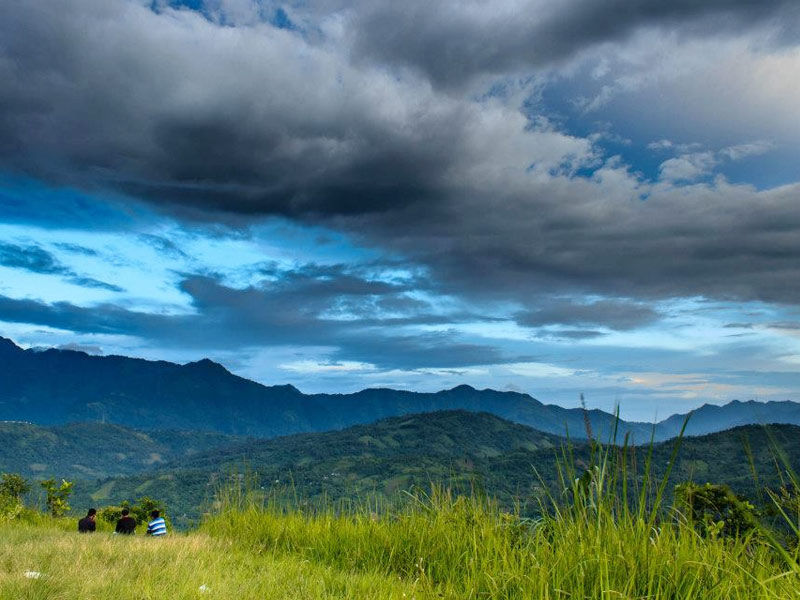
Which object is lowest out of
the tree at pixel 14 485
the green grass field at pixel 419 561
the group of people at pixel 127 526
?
the tree at pixel 14 485

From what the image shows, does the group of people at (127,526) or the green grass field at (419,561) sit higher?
the green grass field at (419,561)

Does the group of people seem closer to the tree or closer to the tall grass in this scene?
the tall grass

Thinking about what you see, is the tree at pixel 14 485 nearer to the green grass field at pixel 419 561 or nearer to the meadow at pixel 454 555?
the green grass field at pixel 419 561

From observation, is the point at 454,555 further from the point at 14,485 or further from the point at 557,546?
the point at 14,485

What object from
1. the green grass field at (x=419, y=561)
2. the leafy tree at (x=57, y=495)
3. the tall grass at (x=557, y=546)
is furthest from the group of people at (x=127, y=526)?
the leafy tree at (x=57, y=495)

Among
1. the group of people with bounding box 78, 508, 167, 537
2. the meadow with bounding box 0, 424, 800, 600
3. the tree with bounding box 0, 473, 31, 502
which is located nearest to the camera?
the meadow with bounding box 0, 424, 800, 600

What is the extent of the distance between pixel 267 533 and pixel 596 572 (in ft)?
20.6

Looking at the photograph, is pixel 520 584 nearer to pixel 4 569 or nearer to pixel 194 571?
pixel 194 571

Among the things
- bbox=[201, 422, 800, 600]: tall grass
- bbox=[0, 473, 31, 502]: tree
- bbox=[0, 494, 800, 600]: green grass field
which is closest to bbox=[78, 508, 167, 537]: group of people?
bbox=[0, 494, 800, 600]: green grass field

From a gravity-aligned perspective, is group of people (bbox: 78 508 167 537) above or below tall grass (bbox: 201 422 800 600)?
below

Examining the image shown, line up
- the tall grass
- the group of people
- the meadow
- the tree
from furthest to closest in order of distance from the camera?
1. the tree
2. the group of people
3. the meadow
4. the tall grass

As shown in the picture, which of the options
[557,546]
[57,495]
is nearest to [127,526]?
[557,546]

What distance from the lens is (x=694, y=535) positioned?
6.37 m

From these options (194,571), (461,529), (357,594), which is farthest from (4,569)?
(461,529)
